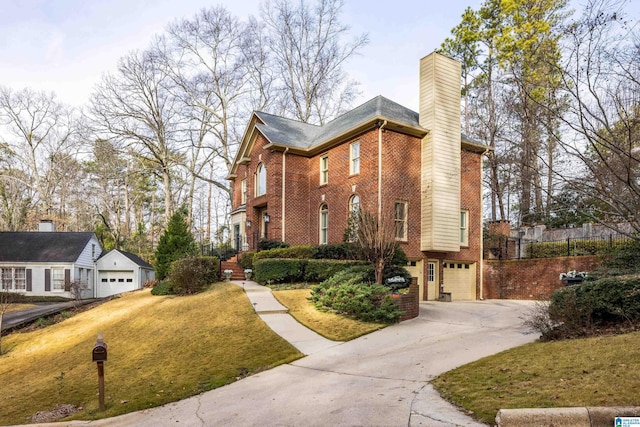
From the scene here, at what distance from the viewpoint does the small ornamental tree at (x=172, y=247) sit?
21.7 meters

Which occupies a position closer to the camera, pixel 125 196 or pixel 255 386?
pixel 255 386

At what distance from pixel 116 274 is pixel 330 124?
67.1ft

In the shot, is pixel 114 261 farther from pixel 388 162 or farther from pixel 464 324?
pixel 464 324

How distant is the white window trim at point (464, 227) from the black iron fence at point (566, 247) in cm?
318

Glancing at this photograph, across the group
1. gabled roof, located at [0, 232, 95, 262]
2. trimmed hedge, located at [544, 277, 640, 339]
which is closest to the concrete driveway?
trimmed hedge, located at [544, 277, 640, 339]

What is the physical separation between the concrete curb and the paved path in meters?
0.59

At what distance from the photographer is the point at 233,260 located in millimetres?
22125

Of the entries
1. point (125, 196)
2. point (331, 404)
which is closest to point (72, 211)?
point (125, 196)

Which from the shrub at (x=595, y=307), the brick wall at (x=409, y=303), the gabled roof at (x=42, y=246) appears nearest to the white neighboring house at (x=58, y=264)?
the gabled roof at (x=42, y=246)

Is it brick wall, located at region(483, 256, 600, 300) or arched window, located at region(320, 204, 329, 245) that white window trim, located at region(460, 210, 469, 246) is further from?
arched window, located at region(320, 204, 329, 245)

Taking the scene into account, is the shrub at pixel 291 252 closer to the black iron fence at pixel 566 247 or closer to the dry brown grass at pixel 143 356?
the dry brown grass at pixel 143 356

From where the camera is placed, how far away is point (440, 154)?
60.5 ft

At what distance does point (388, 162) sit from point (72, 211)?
3794cm

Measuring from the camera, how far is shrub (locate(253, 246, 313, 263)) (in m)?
18.1
